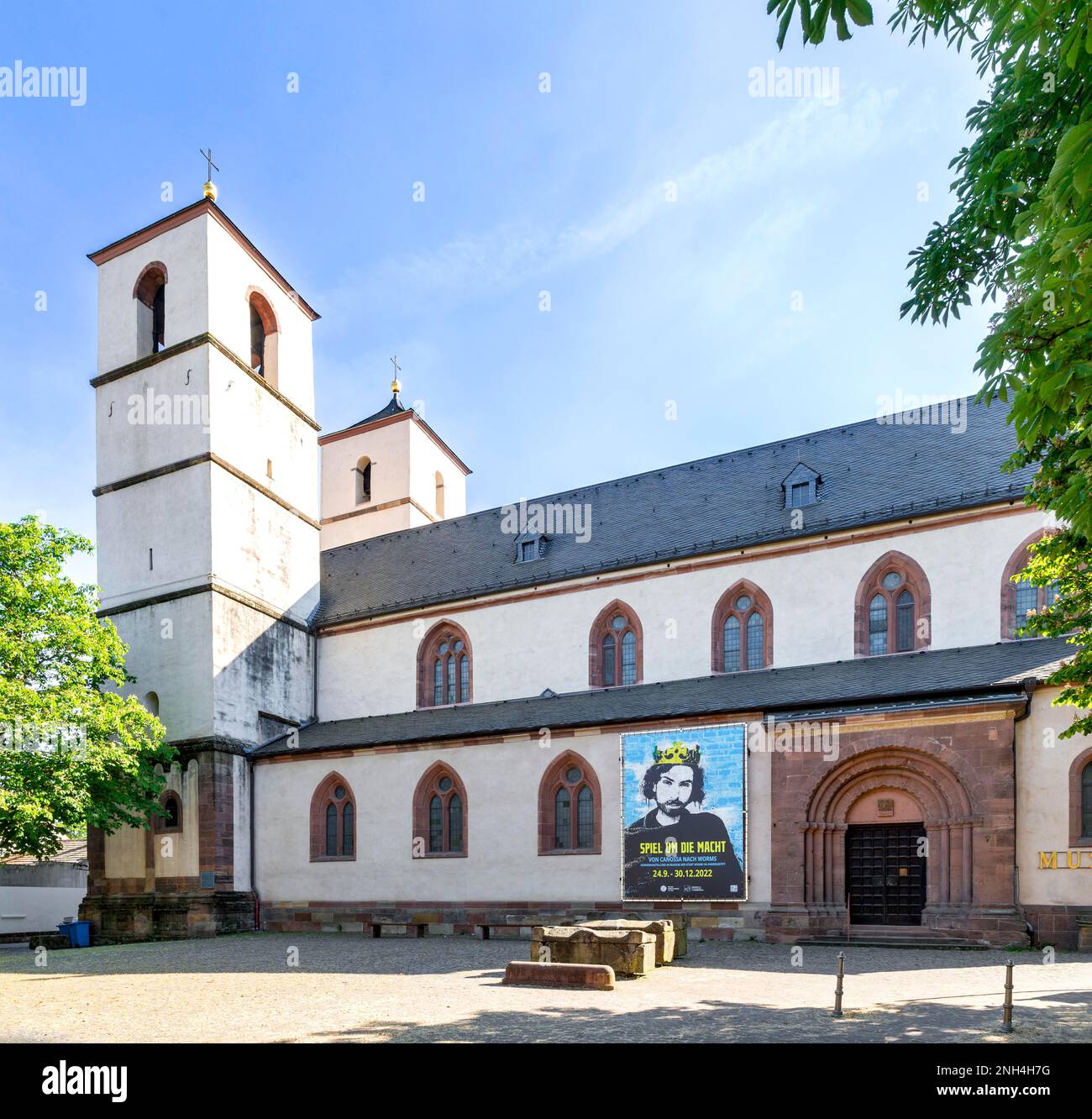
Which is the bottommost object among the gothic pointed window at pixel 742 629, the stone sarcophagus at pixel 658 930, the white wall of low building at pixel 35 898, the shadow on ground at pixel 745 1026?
the white wall of low building at pixel 35 898

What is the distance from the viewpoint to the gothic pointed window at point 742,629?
2453 cm

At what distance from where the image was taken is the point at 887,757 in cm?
1986

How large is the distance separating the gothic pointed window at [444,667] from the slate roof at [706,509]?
1.05 m

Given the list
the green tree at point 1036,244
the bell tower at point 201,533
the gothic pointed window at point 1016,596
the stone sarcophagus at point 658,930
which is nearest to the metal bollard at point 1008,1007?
the green tree at point 1036,244

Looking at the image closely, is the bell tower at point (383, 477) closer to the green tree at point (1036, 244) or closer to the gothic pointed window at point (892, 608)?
the gothic pointed window at point (892, 608)

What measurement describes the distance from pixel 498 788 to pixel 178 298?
16.9 meters

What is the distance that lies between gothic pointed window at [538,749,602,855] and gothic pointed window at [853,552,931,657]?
681 centimetres

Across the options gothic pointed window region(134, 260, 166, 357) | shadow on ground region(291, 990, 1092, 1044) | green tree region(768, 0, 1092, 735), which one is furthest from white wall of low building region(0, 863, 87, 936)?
green tree region(768, 0, 1092, 735)

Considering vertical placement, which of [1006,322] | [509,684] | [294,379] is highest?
[294,379]

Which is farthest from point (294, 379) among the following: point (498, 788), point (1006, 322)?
point (1006, 322)

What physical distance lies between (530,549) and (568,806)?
26.5 feet

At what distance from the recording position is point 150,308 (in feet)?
103

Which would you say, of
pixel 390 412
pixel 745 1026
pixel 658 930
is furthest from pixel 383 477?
pixel 745 1026
